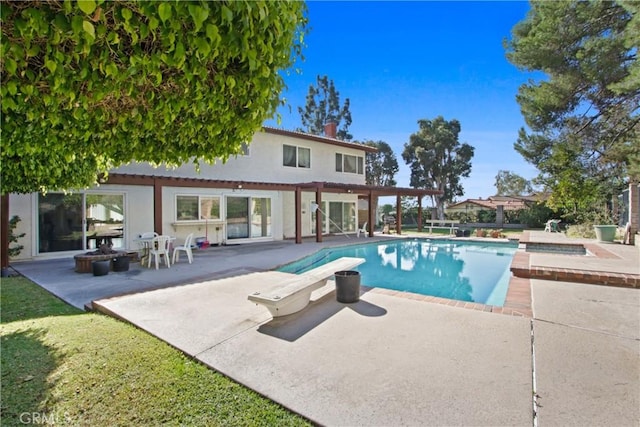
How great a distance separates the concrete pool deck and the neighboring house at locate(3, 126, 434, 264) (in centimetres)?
544

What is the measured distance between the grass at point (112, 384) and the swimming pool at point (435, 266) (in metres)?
5.85

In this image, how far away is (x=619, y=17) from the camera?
48.0 feet

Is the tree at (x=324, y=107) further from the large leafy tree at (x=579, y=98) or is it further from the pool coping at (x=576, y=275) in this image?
the pool coping at (x=576, y=275)

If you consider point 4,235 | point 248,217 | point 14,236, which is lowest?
point 14,236

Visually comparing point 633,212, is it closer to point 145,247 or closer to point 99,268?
point 145,247

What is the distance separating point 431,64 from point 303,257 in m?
10.4

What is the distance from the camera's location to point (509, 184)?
2648 inches

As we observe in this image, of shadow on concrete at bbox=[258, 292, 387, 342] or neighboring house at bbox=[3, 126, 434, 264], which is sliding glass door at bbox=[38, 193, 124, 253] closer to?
neighboring house at bbox=[3, 126, 434, 264]

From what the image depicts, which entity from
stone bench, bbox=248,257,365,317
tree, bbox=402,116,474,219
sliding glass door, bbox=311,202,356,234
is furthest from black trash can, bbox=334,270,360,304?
tree, bbox=402,116,474,219

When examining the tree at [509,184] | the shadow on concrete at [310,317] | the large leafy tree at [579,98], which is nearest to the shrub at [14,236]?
the shadow on concrete at [310,317]

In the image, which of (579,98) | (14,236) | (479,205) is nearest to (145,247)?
(14,236)

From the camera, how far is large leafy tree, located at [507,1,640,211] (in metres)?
14.5

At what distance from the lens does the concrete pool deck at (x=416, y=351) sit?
285cm

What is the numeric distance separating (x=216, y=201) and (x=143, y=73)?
13.9m
